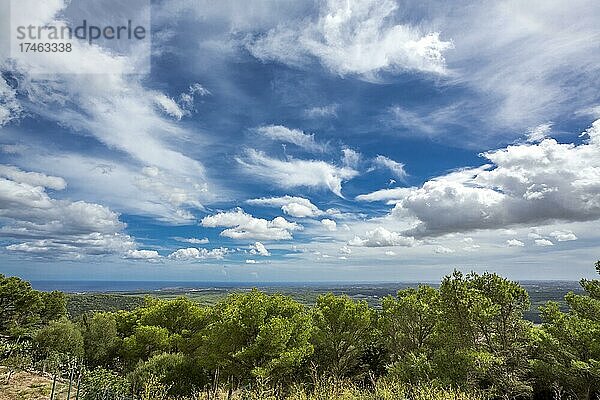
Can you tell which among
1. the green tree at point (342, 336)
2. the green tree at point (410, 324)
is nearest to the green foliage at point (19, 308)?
the green tree at point (342, 336)

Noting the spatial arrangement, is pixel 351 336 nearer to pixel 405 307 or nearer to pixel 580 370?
pixel 405 307

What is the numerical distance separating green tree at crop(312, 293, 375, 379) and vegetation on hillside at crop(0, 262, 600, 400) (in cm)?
8

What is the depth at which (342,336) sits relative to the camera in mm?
→ 25453

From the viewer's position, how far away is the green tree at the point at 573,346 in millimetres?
16594

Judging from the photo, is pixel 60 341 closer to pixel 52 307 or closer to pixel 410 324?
pixel 52 307

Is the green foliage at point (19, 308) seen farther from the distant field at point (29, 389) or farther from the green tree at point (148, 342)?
the distant field at point (29, 389)

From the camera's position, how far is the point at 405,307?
2281 cm

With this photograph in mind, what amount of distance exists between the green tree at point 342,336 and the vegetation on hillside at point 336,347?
76 mm

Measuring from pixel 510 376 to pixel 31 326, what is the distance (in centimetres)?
3726

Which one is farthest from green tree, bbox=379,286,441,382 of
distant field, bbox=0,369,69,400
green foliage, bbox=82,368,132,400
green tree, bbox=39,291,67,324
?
green tree, bbox=39,291,67,324

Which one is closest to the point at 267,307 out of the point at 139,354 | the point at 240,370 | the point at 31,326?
the point at 240,370

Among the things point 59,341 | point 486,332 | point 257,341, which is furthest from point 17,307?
point 486,332

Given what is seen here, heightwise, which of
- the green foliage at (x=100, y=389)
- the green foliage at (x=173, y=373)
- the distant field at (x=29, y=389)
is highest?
the green foliage at (x=100, y=389)

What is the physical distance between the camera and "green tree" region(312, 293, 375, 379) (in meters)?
25.3
